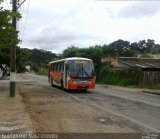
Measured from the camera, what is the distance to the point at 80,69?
30.9 meters

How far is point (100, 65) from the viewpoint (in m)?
59.2

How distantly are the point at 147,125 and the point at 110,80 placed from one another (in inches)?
1515


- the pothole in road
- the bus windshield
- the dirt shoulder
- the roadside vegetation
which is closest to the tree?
the bus windshield

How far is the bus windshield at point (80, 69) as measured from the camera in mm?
30798

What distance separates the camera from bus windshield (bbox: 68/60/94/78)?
101 feet

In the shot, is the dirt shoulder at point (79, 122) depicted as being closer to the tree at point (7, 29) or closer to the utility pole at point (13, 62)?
the utility pole at point (13, 62)

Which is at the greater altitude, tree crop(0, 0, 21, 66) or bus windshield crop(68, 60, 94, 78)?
tree crop(0, 0, 21, 66)

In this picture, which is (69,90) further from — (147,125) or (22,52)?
(147,125)

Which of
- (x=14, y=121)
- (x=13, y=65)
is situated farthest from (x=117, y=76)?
(x=14, y=121)

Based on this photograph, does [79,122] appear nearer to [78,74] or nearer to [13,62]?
[13,62]

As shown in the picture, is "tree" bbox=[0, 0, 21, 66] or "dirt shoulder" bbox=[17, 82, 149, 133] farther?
"tree" bbox=[0, 0, 21, 66]

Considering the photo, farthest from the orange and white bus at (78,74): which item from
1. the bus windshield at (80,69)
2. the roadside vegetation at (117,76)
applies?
the roadside vegetation at (117,76)

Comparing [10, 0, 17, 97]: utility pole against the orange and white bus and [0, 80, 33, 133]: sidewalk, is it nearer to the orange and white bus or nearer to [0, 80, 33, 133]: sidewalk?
the orange and white bus

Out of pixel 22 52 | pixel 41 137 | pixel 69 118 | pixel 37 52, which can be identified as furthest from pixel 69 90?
pixel 37 52
